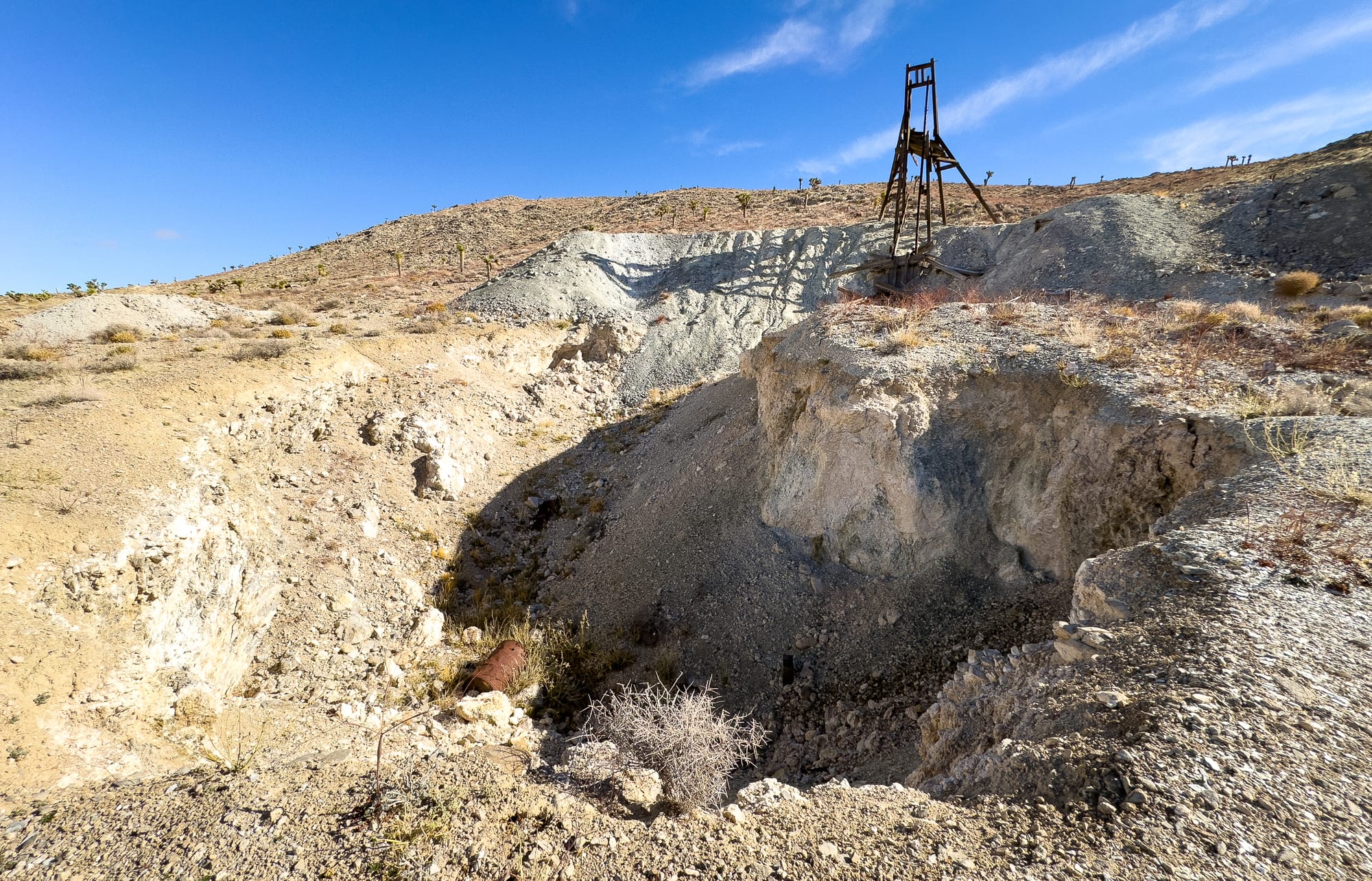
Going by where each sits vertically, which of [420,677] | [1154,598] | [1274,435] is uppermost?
[1274,435]

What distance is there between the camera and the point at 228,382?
11.3 m

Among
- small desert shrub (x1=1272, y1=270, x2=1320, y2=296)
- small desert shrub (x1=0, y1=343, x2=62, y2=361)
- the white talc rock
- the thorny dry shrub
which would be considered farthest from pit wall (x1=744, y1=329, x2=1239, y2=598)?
small desert shrub (x1=0, y1=343, x2=62, y2=361)

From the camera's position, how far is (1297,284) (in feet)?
43.8

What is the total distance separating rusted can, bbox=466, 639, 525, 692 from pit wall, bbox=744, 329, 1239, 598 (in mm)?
5341

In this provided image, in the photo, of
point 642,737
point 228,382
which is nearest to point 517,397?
point 228,382

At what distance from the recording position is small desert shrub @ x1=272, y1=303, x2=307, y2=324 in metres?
19.9

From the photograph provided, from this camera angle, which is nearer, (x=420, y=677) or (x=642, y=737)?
(x=642, y=737)

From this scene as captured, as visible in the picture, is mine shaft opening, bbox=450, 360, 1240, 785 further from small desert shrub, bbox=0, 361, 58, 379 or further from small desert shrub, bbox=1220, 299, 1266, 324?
small desert shrub, bbox=0, 361, 58, 379

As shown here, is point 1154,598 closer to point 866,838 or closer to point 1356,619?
point 1356,619

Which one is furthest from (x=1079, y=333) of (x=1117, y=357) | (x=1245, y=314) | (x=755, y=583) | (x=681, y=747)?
(x=681, y=747)

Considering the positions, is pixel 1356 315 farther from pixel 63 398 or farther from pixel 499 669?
pixel 63 398

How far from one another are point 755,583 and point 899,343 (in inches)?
206

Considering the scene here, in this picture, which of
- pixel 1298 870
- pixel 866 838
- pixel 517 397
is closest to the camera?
pixel 1298 870

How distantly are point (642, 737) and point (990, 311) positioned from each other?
10.6m
